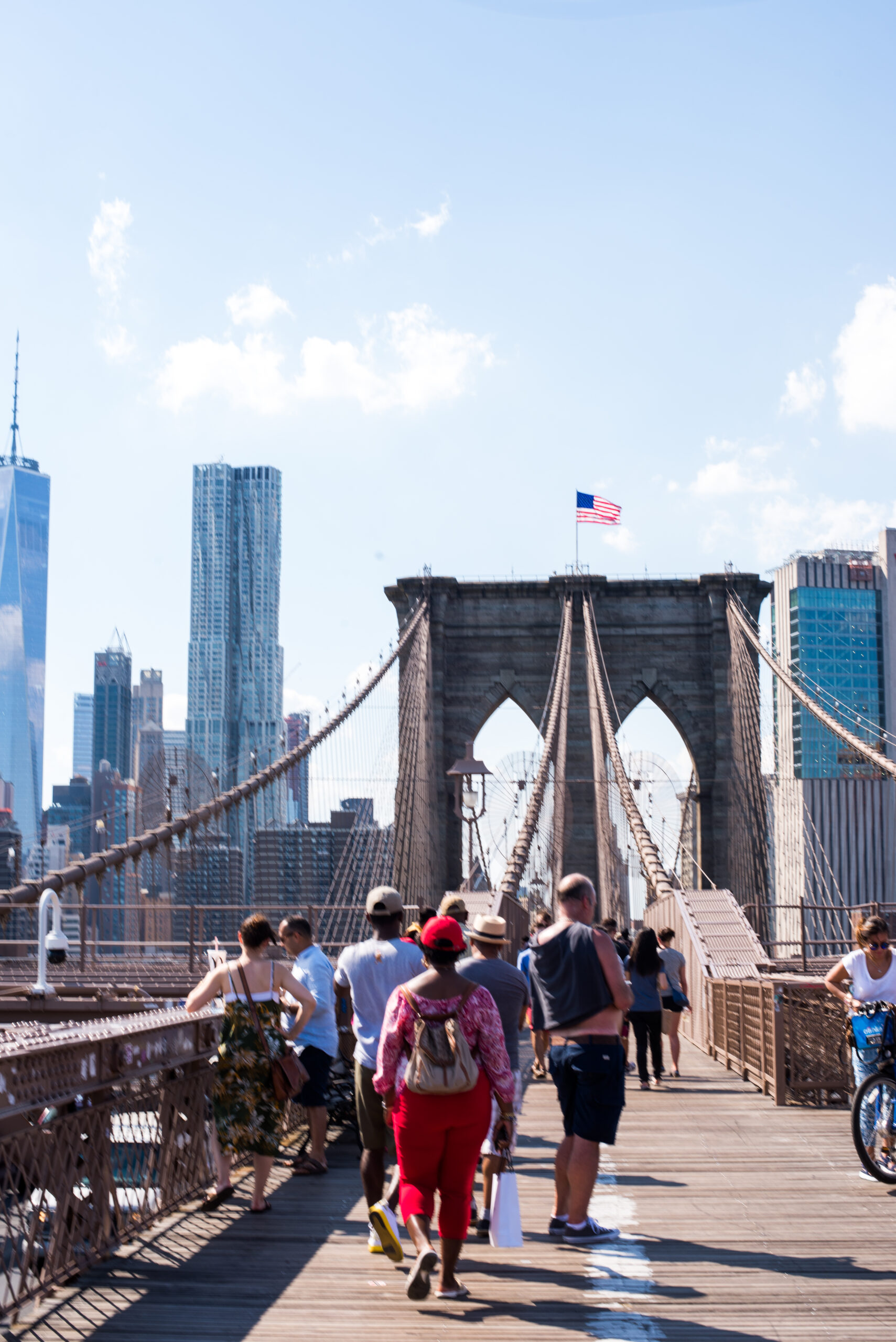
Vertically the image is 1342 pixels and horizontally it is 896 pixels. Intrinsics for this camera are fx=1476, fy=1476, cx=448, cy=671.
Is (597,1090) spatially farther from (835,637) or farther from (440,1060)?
(835,637)

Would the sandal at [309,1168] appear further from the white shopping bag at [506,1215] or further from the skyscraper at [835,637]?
the skyscraper at [835,637]

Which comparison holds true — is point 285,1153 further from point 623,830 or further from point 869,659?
point 869,659

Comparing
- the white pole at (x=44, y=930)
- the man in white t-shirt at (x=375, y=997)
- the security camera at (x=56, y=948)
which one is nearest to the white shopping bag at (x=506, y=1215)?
the man in white t-shirt at (x=375, y=997)

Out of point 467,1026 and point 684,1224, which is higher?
point 467,1026

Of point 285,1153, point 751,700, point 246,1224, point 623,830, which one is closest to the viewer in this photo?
point 246,1224

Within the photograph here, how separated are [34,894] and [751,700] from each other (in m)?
23.9

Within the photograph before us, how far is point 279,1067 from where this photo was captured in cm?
632

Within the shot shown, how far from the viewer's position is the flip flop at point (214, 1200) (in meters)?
6.39

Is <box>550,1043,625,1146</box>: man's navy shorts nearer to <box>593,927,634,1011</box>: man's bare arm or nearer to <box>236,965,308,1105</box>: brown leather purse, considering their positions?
<box>593,927,634,1011</box>: man's bare arm

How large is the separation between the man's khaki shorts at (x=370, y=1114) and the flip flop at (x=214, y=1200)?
0.88m

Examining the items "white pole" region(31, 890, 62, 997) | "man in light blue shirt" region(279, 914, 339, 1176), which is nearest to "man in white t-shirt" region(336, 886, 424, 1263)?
"man in light blue shirt" region(279, 914, 339, 1176)

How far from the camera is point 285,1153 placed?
8.13 metres

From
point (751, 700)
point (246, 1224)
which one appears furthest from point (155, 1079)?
point (751, 700)

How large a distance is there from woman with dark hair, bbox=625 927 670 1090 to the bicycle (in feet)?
13.5
